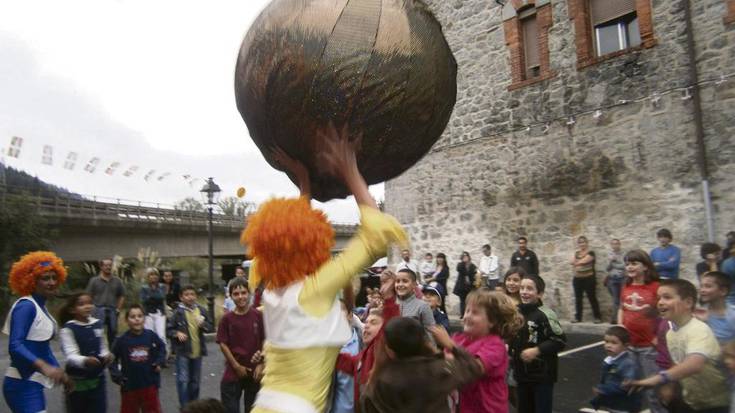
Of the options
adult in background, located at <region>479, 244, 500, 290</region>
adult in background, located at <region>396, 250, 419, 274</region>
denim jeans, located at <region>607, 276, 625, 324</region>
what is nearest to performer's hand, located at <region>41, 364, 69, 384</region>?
adult in background, located at <region>396, 250, 419, 274</region>

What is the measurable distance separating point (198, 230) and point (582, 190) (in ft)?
69.4

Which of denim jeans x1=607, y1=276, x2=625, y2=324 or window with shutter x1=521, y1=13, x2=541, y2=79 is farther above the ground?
window with shutter x1=521, y1=13, x2=541, y2=79

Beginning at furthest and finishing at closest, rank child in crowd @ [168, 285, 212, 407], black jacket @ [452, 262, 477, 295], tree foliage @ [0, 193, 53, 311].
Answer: tree foliage @ [0, 193, 53, 311] → black jacket @ [452, 262, 477, 295] → child in crowd @ [168, 285, 212, 407]

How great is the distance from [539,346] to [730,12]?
770cm

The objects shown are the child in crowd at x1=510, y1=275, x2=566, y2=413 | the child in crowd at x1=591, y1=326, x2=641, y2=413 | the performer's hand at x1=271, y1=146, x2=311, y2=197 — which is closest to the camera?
the performer's hand at x1=271, y1=146, x2=311, y2=197

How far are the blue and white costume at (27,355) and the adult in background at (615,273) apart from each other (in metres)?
8.08

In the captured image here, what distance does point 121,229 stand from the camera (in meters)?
23.1

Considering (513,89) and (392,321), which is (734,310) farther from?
(513,89)

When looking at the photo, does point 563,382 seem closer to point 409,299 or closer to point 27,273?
point 409,299

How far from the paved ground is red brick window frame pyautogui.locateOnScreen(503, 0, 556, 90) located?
5.28 m

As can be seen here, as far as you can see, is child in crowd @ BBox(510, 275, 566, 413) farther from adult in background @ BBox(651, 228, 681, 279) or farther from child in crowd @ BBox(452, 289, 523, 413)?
adult in background @ BBox(651, 228, 681, 279)

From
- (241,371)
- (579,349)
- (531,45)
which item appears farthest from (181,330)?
(531,45)

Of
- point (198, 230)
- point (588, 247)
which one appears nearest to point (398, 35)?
point (588, 247)

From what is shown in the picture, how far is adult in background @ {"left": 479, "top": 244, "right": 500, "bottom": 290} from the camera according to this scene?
10.8 meters
